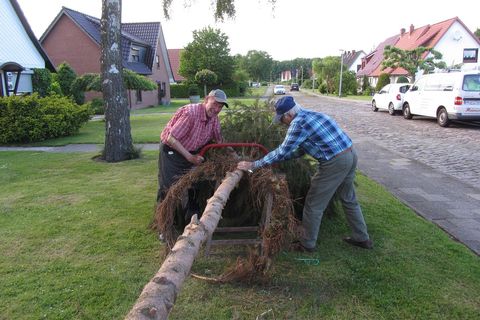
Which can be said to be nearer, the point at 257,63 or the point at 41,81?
the point at 41,81

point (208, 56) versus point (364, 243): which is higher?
point (208, 56)

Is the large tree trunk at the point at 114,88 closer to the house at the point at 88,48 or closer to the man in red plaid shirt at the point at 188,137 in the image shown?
the man in red plaid shirt at the point at 188,137

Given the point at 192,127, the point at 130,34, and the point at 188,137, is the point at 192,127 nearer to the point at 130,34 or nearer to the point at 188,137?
the point at 188,137

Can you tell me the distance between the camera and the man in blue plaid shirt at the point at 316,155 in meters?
4.04

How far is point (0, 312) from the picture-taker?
340 centimetres

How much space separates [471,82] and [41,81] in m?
19.4

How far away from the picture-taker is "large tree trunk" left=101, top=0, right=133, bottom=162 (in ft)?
30.4

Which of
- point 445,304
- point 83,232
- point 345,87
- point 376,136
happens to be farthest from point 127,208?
point 345,87

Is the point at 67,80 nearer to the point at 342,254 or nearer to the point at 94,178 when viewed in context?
the point at 94,178

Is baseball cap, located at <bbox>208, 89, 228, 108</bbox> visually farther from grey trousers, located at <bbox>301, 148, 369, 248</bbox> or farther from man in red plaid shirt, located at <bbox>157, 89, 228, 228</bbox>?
grey trousers, located at <bbox>301, 148, 369, 248</bbox>

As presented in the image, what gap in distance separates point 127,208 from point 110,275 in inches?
82.5

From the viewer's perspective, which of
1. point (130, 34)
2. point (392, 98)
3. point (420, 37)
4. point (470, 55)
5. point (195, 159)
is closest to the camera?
point (195, 159)

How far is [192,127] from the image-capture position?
4.56 meters

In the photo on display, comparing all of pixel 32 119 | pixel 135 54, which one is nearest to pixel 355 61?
pixel 135 54
